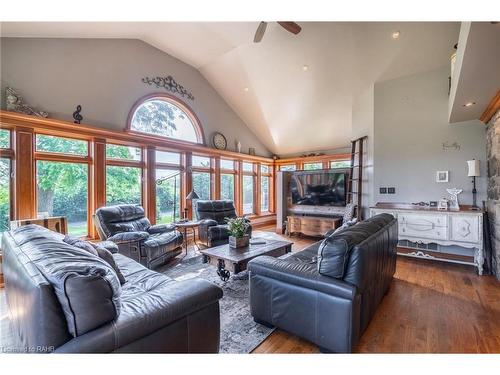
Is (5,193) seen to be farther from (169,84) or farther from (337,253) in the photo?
(337,253)

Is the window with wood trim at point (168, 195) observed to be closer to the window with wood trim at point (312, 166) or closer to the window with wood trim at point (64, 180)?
the window with wood trim at point (64, 180)

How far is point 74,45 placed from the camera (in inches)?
161

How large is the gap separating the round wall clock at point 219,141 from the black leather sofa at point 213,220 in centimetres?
166

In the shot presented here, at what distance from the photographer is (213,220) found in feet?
16.5

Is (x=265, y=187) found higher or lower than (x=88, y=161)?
lower

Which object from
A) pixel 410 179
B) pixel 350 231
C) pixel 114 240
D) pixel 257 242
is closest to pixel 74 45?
pixel 114 240

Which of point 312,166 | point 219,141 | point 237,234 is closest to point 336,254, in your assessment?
point 237,234

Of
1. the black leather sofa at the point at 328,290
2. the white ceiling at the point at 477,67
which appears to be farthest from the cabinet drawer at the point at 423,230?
the black leather sofa at the point at 328,290

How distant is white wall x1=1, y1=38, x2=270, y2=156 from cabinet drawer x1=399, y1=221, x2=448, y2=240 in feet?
17.0

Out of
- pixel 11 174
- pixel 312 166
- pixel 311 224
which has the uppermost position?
pixel 312 166

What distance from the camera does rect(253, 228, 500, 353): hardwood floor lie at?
1.99 m

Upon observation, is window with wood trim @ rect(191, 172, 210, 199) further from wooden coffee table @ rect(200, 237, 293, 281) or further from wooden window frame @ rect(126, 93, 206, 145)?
wooden coffee table @ rect(200, 237, 293, 281)

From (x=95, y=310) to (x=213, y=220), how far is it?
3.89 m

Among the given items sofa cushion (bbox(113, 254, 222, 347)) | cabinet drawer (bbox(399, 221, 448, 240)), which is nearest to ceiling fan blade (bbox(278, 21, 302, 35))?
cabinet drawer (bbox(399, 221, 448, 240))
